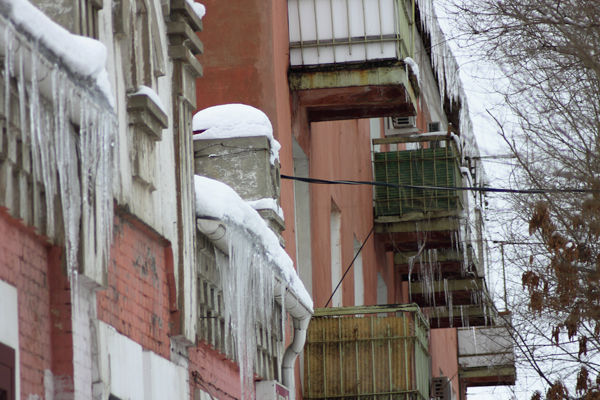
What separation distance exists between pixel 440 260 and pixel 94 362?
1318 centimetres

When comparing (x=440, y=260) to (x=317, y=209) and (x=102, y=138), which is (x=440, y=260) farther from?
(x=102, y=138)

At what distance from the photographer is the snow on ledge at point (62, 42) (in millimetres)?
4249

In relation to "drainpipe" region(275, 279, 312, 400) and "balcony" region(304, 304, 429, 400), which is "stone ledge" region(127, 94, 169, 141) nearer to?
"drainpipe" region(275, 279, 312, 400)

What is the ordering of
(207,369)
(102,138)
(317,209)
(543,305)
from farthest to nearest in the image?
1. (317,209)
2. (543,305)
3. (207,369)
4. (102,138)

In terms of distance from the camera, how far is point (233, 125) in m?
9.11

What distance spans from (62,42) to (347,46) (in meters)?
7.52

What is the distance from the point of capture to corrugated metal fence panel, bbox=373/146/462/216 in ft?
51.2

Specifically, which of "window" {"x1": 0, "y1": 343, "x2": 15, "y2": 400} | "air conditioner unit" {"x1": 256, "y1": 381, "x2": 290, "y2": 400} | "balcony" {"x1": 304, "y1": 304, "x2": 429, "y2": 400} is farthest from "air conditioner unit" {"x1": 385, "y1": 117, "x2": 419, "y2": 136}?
"window" {"x1": 0, "y1": 343, "x2": 15, "y2": 400}

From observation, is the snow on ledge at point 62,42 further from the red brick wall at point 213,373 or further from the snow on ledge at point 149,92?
the red brick wall at point 213,373

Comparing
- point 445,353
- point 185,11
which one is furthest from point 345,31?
point 445,353

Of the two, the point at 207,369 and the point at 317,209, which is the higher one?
the point at 317,209

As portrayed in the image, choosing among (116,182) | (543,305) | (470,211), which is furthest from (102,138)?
(470,211)

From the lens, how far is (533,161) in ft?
37.6

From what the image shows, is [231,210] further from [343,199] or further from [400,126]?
[400,126]
